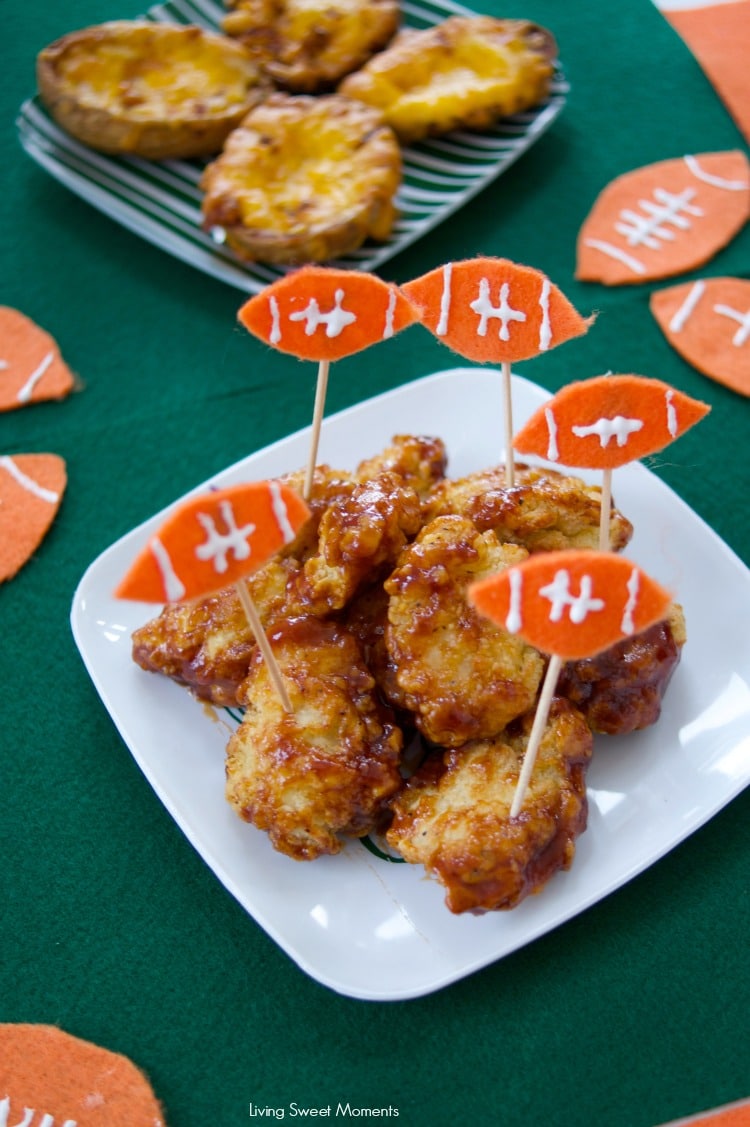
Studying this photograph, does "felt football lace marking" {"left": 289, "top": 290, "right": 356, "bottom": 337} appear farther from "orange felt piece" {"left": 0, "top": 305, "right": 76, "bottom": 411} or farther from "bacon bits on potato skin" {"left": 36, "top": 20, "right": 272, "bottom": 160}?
"bacon bits on potato skin" {"left": 36, "top": 20, "right": 272, "bottom": 160}

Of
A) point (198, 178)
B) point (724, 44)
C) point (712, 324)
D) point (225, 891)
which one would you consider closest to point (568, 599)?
point (225, 891)

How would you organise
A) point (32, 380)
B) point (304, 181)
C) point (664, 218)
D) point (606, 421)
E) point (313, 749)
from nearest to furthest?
point (606, 421)
point (313, 749)
point (32, 380)
point (304, 181)
point (664, 218)

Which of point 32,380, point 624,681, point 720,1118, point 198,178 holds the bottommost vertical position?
point 720,1118

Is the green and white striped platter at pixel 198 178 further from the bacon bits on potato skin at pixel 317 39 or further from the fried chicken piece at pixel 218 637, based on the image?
the fried chicken piece at pixel 218 637

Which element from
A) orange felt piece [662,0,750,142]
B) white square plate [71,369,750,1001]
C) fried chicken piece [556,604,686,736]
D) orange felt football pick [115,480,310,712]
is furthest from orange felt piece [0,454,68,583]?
orange felt piece [662,0,750,142]

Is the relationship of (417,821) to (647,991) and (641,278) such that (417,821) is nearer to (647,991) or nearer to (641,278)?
(647,991)

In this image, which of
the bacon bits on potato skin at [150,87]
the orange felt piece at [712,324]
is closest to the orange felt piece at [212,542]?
the orange felt piece at [712,324]

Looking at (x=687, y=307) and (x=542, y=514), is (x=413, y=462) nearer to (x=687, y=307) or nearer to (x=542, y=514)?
(x=542, y=514)
